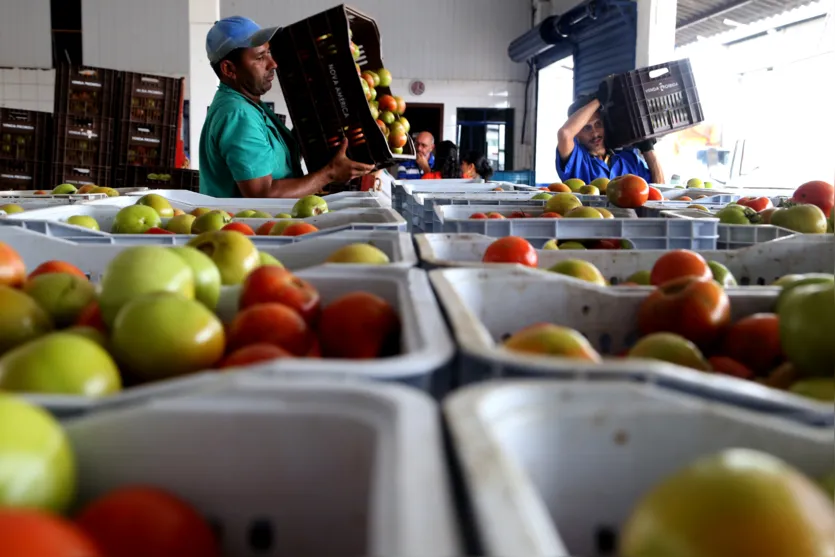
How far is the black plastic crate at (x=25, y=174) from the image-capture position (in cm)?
782

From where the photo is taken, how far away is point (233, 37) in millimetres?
3236

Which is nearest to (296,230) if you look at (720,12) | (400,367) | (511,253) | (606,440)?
(511,253)

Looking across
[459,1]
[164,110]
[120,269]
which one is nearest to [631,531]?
[120,269]

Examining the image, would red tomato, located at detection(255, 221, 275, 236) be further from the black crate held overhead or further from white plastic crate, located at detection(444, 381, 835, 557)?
white plastic crate, located at detection(444, 381, 835, 557)

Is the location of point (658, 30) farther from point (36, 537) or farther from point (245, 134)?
point (36, 537)

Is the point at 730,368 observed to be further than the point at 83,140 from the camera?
No

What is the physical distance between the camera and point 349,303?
104cm

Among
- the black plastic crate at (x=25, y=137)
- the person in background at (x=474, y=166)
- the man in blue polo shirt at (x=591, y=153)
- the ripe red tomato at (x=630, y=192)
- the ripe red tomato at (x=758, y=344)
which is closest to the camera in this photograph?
the ripe red tomato at (x=758, y=344)

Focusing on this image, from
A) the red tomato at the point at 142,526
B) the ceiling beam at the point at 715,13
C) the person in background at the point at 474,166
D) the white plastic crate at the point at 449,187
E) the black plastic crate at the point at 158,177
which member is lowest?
the red tomato at the point at 142,526

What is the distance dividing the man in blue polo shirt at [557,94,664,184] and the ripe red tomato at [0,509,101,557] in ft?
15.9

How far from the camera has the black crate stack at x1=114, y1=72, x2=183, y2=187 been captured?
7.51m

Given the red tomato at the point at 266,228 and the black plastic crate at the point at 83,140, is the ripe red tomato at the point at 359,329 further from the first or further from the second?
the black plastic crate at the point at 83,140

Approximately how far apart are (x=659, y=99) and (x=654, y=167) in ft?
2.82

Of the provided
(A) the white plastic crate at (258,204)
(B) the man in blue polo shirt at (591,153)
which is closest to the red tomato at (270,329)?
(A) the white plastic crate at (258,204)
